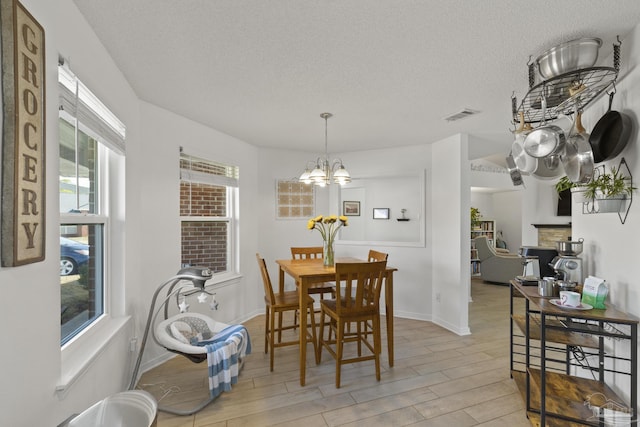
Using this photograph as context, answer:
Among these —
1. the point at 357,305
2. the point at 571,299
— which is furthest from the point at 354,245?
the point at 571,299

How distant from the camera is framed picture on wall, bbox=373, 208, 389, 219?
4.70 metres

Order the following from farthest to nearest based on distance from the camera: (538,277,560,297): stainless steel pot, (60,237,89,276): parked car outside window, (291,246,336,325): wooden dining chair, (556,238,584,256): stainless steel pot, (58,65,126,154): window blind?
(291,246,336,325): wooden dining chair
(556,238,584,256): stainless steel pot
(538,277,560,297): stainless steel pot
(60,237,89,276): parked car outside window
(58,65,126,154): window blind

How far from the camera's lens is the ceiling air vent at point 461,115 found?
9.72ft

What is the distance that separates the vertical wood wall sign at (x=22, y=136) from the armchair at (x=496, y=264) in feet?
23.8

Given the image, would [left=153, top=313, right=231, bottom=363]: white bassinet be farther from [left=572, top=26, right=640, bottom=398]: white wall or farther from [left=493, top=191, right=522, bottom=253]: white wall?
[left=493, top=191, right=522, bottom=253]: white wall

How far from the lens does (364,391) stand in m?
2.48

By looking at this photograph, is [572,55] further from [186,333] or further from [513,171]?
[186,333]

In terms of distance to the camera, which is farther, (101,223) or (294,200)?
(294,200)

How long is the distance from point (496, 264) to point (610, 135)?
Result: 5373 mm

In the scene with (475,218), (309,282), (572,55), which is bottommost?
(309,282)

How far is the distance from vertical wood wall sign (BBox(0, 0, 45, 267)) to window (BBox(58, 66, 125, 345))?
1.01ft

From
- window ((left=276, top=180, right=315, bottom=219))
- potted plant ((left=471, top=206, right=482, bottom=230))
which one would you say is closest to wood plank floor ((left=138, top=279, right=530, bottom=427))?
window ((left=276, top=180, right=315, bottom=219))

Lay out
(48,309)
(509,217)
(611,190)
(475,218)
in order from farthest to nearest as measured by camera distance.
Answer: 1. (509,217)
2. (475,218)
3. (611,190)
4. (48,309)

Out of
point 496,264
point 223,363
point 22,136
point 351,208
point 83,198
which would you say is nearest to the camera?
point 22,136
